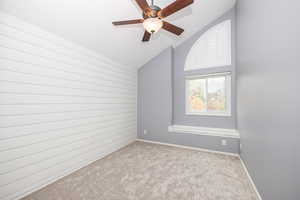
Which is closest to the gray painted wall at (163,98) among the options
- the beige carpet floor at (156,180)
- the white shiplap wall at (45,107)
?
the beige carpet floor at (156,180)

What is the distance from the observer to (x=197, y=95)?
10.9 ft

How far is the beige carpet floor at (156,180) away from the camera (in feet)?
5.11

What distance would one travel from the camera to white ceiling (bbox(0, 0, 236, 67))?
151cm

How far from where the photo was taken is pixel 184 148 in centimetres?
309

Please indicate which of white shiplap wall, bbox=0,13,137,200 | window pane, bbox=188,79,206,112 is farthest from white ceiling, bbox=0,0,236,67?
window pane, bbox=188,79,206,112

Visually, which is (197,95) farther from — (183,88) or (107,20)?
(107,20)

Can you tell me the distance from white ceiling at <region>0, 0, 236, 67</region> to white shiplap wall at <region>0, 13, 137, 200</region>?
6.1 inches

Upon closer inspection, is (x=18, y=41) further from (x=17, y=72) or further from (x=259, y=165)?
(x=259, y=165)


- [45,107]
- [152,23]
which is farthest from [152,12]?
[45,107]

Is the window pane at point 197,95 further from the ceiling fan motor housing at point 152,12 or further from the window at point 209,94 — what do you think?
the ceiling fan motor housing at point 152,12

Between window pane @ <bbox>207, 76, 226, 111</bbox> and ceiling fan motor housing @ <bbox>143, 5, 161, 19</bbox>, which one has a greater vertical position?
ceiling fan motor housing @ <bbox>143, 5, 161, 19</bbox>

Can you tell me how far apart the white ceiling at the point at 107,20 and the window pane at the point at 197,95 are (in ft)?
4.28

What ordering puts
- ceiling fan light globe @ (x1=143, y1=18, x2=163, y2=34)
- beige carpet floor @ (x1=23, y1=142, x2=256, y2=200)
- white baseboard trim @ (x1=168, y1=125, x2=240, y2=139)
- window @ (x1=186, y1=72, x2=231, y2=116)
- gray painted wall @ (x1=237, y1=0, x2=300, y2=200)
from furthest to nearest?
window @ (x1=186, y1=72, x2=231, y2=116) → white baseboard trim @ (x1=168, y1=125, x2=240, y2=139) → beige carpet floor @ (x1=23, y1=142, x2=256, y2=200) → ceiling fan light globe @ (x1=143, y1=18, x2=163, y2=34) → gray painted wall @ (x1=237, y1=0, x2=300, y2=200)

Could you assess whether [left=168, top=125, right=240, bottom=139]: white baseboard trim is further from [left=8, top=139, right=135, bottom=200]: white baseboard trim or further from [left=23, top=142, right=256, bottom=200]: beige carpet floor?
[left=8, top=139, right=135, bottom=200]: white baseboard trim
